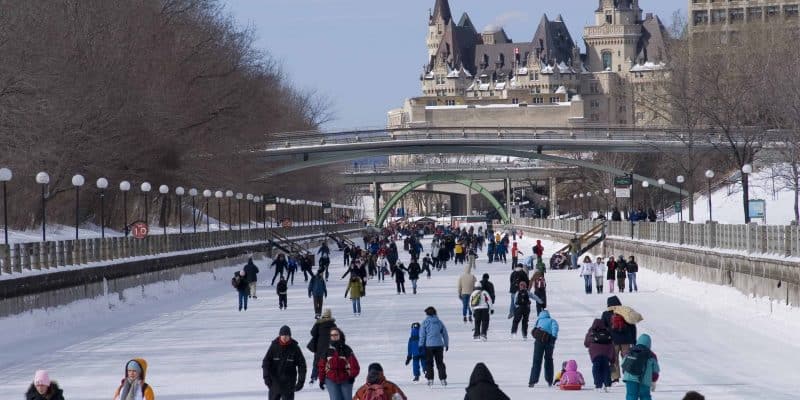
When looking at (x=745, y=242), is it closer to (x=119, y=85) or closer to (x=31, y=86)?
(x=31, y=86)

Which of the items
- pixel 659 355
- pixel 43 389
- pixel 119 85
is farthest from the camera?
pixel 119 85

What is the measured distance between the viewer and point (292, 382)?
15.3 metres

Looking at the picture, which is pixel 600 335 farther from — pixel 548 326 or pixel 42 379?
pixel 42 379

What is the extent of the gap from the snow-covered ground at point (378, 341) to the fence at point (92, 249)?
117 centimetres

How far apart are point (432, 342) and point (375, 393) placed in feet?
24.3

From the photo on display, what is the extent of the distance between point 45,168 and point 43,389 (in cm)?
3647

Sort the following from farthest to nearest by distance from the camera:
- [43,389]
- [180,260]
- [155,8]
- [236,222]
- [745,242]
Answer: [236,222], [155,8], [180,260], [745,242], [43,389]

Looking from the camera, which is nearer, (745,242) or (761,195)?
(745,242)

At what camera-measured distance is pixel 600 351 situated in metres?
18.9

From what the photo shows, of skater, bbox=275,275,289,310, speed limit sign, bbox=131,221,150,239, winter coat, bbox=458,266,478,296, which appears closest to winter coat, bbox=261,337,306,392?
winter coat, bbox=458,266,478,296

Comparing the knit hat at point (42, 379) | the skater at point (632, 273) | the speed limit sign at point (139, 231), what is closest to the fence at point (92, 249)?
the speed limit sign at point (139, 231)

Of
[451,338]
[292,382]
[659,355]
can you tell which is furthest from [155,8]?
[292,382]

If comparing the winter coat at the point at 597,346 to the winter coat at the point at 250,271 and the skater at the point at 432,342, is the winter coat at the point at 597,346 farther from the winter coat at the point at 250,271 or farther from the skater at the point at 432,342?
the winter coat at the point at 250,271

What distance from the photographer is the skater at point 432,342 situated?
19719 mm
